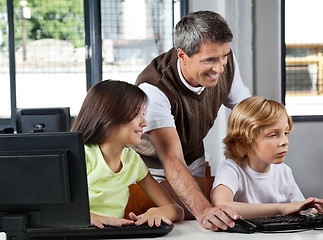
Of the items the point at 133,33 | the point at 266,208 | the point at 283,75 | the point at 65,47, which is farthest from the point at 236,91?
the point at 65,47

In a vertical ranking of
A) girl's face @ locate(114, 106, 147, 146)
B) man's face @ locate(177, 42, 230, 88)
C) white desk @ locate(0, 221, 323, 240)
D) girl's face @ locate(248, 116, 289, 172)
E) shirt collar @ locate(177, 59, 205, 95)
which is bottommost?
white desk @ locate(0, 221, 323, 240)

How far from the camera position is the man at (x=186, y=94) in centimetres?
192

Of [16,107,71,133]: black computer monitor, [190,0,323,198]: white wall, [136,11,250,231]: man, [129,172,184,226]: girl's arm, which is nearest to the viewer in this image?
[129,172,184,226]: girl's arm

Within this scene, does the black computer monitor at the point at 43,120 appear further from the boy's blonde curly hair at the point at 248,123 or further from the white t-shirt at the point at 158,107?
the boy's blonde curly hair at the point at 248,123

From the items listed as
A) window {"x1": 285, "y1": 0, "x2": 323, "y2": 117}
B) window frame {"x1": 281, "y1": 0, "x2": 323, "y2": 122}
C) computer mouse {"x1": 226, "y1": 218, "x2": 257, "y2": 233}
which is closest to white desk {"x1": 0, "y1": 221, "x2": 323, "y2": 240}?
computer mouse {"x1": 226, "y1": 218, "x2": 257, "y2": 233}

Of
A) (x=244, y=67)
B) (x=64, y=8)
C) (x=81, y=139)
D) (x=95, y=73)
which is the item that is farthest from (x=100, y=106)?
(x=64, y=8)

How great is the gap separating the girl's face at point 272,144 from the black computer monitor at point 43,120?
2503 millimetres

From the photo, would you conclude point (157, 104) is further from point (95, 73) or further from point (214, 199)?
point (95, 73)

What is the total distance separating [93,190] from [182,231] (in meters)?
0.34

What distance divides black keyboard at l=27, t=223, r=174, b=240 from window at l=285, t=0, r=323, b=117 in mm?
3500

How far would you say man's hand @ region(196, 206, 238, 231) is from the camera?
1621 millimetres

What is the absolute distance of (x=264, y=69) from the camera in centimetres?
456

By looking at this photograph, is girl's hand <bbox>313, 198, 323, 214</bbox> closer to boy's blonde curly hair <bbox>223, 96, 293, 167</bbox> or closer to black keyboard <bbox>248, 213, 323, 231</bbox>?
black keyboard <bbox>248, 213, 323, 231</bbox>

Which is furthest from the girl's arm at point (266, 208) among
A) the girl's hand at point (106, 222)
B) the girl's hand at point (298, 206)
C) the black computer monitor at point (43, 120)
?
the black computer monitor at point (43, 120)
